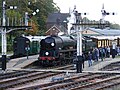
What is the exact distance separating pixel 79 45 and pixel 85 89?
19.6 ft

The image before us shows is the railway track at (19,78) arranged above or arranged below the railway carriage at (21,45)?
below

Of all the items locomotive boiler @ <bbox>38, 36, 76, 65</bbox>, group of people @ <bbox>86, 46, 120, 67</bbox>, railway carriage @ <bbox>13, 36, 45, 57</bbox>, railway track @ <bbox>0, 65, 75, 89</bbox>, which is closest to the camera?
railway track @ <bbox>0, 65, 75, 89</bbox>

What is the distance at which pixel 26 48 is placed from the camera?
36969 millimetres

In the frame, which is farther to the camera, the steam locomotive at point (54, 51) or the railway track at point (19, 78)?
the steam locomotive at point (54, 51)

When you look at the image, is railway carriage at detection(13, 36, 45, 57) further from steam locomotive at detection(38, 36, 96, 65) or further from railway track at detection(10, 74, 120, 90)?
railway track at detection(10, 74, 120, 90)

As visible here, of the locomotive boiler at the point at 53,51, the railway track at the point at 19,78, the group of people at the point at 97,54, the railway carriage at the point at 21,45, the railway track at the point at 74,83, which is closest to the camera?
the railway track at the point at 74,83

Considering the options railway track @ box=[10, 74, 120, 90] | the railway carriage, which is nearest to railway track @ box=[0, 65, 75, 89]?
railway track @ box=[10, 74, 120, 90]

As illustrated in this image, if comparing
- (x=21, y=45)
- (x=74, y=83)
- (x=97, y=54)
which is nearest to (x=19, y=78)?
(x=74, y=83)

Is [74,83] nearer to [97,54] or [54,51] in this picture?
[54,51]

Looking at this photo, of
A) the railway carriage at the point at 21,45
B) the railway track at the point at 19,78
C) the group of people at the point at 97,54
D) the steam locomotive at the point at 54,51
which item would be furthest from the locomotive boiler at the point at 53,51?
the railway carriage at the point at 21,45

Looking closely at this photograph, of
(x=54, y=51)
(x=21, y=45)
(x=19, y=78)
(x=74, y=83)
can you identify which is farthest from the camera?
(x=21, y=45)

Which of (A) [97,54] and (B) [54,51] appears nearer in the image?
(B) [54,51]

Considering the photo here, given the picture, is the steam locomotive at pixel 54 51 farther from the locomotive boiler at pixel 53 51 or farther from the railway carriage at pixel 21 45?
the railway carriage at pixel 21 45

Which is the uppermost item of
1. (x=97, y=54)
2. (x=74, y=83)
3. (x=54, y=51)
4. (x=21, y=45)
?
(x=21, y=45)
